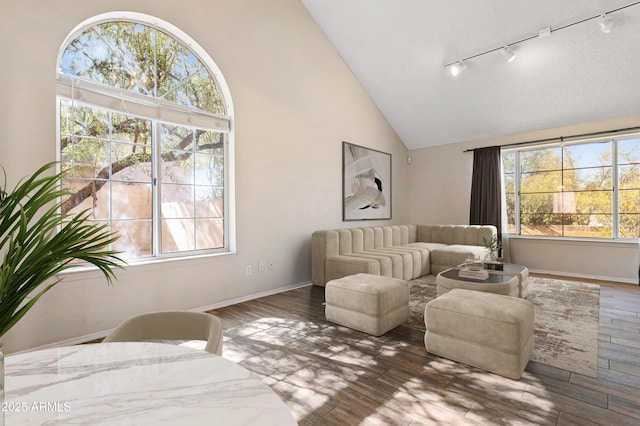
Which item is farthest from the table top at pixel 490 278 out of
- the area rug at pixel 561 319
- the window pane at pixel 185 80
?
the window pane at pixel 185 80

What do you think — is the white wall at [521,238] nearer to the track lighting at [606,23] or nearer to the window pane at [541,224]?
the window pane at [541,224]

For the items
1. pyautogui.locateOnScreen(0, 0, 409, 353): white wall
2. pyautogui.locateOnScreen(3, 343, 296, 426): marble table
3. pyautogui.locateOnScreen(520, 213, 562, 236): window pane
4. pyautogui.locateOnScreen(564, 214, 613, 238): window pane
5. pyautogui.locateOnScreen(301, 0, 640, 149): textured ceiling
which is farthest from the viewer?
pyautogui.locateOnScreen(520, 213, 562, 236): window pane

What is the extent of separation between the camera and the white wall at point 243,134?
7.70 feet

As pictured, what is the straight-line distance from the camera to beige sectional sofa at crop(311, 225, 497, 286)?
4.00 metres

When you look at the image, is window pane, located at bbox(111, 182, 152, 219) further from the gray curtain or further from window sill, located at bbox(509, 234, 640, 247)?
window sill, located at bbox(509, 234, 640, 247)

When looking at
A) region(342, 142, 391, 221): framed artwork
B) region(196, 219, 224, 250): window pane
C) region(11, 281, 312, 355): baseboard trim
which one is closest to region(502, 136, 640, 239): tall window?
region(342, 142, 391, 221): framed artwork

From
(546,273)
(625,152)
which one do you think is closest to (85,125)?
(546,273)

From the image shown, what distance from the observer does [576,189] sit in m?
5.05

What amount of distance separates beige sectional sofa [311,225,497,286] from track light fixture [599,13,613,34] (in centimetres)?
296

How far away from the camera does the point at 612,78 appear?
4141 mm

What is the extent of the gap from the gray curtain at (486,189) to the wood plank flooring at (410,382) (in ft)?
9.67

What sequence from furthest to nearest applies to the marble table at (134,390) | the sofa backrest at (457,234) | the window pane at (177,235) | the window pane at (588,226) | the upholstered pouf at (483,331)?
1. the sofa backrest at (457,234)
2. the window pane at (588,226)
3. the window pane at (177,235)
4. the upholstered pouf at (483,331)
5. the marble table at (134,390)

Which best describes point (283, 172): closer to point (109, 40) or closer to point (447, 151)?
point (109, 40)

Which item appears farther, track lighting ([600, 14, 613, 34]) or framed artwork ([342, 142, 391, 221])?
framed artwork ([342, 142, 391, 221])
